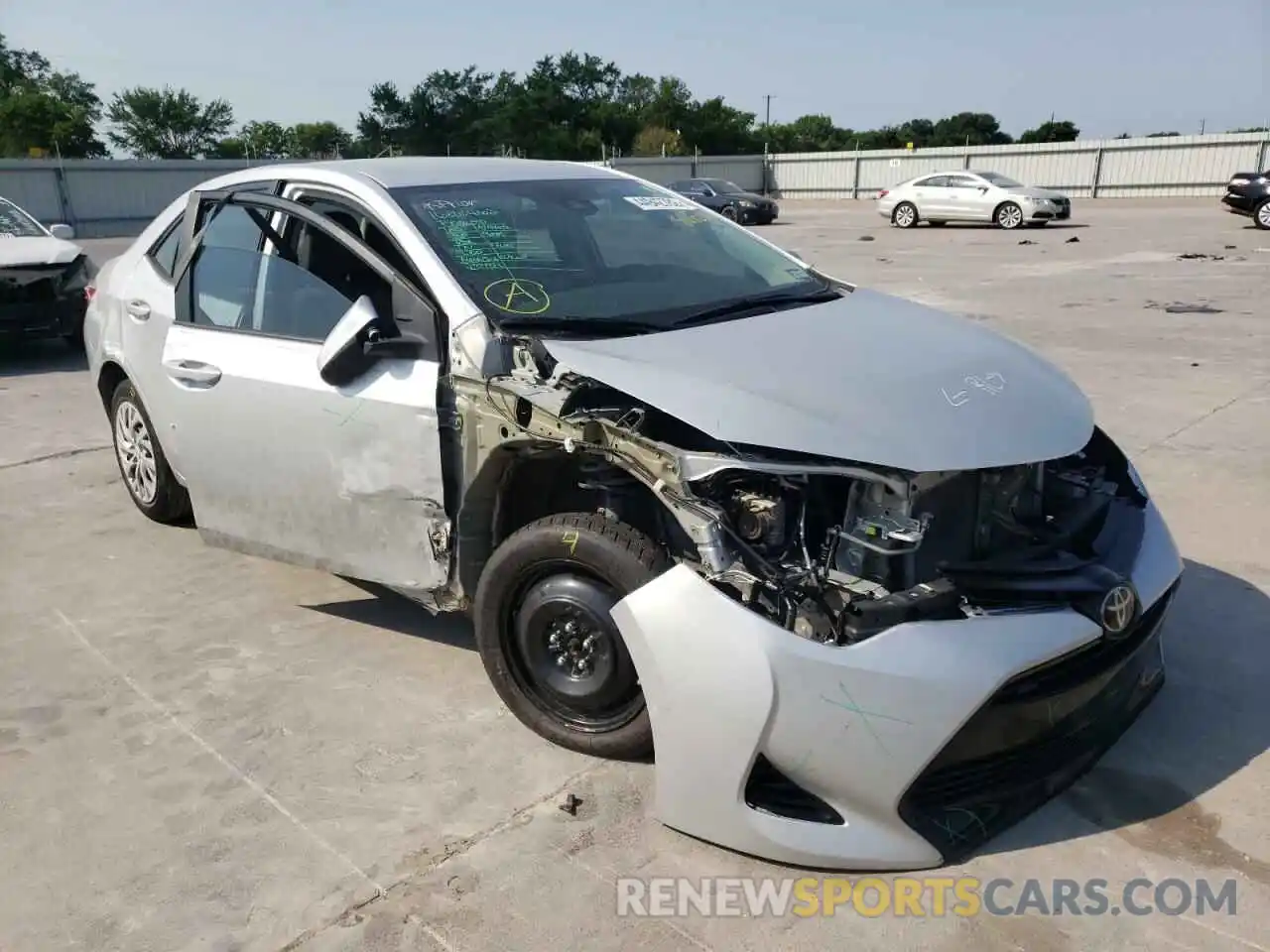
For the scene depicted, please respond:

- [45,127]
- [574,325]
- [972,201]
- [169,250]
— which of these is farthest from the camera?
[45,127]

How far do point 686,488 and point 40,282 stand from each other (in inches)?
Answer: 335

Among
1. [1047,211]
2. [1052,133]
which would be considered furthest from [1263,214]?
[1052,133]

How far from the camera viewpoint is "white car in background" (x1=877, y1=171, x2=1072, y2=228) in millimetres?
23531

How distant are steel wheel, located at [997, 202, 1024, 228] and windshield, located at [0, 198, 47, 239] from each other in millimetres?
20471

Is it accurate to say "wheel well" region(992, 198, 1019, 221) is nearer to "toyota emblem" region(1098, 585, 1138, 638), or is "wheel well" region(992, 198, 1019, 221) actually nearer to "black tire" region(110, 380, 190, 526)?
"black tire" region(110, 380, 190, 526)

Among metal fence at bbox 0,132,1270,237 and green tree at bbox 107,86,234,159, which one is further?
green tree at bbox 107,86,234,159

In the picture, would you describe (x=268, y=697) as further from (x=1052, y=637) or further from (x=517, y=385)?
(x=1052, y=637)

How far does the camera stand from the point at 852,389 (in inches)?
107

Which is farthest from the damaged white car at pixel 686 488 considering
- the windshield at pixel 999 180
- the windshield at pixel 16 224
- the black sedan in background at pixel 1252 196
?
the windshield at pixel 999 180

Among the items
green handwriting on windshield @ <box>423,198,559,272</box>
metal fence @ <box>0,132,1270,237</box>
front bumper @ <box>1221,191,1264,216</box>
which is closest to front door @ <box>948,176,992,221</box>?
front bumper @ <box>1221,191,1264,216</box>

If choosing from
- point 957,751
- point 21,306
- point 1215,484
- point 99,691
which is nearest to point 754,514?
point 957,751

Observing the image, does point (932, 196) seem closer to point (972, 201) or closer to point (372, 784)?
point (972, 201)

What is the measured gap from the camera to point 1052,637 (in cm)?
243

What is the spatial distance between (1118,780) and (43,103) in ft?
212
